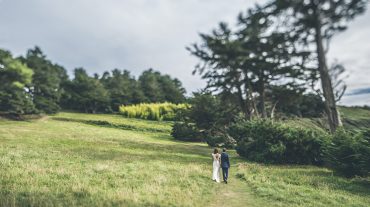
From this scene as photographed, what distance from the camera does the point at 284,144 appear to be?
2723 centimetres

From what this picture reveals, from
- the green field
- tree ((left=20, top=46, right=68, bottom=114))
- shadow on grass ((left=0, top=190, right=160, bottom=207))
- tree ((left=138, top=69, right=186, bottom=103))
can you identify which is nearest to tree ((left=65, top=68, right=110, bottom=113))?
tree ((left=20, top=46, right=68, bottom=114))

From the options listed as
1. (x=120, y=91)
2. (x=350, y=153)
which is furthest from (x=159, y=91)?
(x=350, y=153)

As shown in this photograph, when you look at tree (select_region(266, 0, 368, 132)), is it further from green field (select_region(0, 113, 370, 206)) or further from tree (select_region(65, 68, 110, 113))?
tree (select_region(65, 68, 110, 113))

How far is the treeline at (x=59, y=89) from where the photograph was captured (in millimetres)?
46022

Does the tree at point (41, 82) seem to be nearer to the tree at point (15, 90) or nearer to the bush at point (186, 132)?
the tree at point (15, 90)

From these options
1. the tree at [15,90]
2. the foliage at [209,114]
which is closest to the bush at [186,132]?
the foliage at [209,114]

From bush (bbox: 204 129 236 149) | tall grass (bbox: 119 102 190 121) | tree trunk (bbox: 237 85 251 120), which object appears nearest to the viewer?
tree trunk (bbox: 237 85 251 120)

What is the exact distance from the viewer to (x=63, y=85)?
254 feet

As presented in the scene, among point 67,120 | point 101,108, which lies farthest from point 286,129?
point 101,108

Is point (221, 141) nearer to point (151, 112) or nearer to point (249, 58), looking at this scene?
point (249, 58)

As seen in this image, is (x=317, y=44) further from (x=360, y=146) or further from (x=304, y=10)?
(x=360, y=146)

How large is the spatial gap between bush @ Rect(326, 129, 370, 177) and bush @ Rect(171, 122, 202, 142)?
85.9 ft

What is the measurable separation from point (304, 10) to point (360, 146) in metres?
9.46

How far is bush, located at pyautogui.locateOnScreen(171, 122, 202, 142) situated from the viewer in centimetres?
4722
